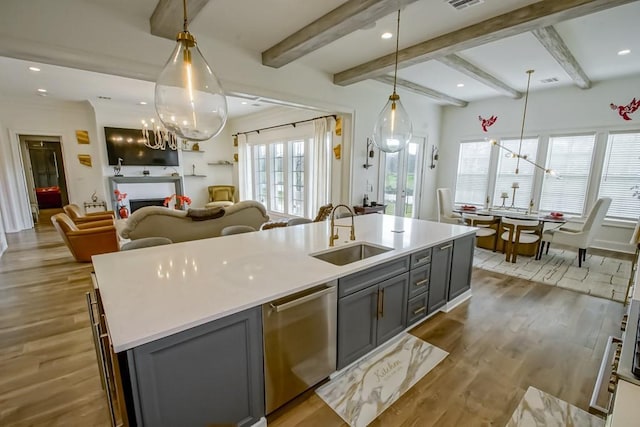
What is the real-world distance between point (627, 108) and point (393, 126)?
16.4ft

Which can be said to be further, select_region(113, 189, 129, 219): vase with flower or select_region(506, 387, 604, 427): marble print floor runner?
select_region(113, 189, 129, 219): vase with flower

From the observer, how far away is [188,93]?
1.64m

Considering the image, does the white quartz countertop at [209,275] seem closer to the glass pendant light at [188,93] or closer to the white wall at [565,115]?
the glass pendant light at [188,93]

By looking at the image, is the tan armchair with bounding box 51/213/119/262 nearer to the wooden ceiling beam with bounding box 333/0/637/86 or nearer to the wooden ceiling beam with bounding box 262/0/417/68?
the wooden ceiling beam with bounding box 262/0/417/68

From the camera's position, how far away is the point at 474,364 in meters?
2.18

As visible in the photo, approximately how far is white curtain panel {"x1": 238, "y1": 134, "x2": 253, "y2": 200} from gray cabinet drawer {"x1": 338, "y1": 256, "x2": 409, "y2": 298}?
698 centimetres

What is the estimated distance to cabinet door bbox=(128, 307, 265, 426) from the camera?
1123mm

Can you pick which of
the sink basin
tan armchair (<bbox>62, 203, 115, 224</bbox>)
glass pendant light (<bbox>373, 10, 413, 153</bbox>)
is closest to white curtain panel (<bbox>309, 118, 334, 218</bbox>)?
glass pendant light (<bbox>373, 10, 413, 153</bbox>)

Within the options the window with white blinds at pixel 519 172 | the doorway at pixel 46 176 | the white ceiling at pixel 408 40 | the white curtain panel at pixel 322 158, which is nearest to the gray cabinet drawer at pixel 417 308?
the white ceiling at pixel 408 40

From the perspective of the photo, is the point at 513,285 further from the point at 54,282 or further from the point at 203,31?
the point at 54,282

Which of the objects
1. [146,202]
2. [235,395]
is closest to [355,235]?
[235,395]

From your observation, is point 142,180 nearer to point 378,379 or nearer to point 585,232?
point 378,379

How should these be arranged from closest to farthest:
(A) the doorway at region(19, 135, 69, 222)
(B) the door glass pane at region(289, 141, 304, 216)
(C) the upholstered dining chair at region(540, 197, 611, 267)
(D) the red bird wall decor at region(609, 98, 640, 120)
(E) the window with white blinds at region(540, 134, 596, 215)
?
(C) the upholstered dining chair at region(540, 197, 611, 267) → (D) the red bird wall decor at region(609, 98, 640, 120) → (E) the window with white blinds at region(540, 134, 596, 215) → (B) the door glass pane at region(289, 141, 304, 216) → (A) the doorway at region(19, 135, 69, 222)

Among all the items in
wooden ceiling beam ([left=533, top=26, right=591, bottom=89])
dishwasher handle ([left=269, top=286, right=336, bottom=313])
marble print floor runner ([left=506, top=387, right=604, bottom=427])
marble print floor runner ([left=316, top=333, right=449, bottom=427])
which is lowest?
marble print floor runner ([left=506, top=387, right=604, bottom=427])
